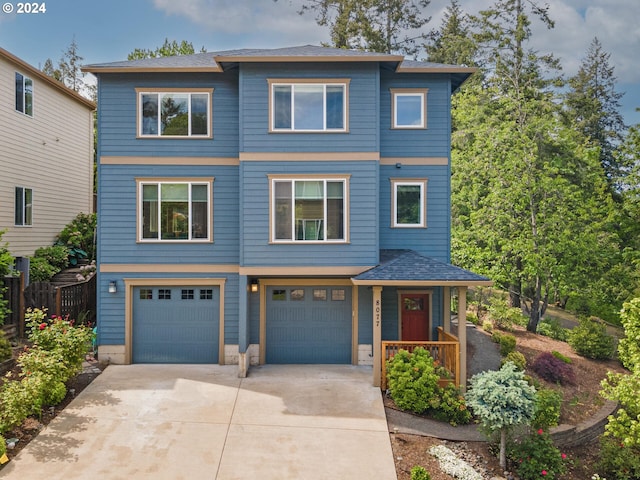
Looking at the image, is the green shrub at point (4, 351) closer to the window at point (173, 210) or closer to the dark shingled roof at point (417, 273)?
the window at point (173, 210)

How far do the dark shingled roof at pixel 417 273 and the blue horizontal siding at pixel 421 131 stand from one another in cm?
306

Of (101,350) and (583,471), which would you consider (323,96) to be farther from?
(583,471)

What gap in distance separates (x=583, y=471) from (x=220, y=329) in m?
8.47

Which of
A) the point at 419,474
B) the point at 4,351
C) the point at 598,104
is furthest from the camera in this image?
the point at 598,104

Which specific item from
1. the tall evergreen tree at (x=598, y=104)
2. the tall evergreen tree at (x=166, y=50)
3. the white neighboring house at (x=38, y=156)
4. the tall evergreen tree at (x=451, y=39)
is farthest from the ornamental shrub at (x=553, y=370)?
the tall evergreen tree at (x=166, y=50)

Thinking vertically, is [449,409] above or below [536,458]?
above

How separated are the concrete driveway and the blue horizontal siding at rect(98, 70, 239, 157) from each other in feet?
18.5

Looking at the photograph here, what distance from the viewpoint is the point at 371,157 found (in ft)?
33.5

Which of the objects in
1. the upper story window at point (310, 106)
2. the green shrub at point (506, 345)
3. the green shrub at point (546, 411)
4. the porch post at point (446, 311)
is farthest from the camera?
the green shrub at point (506, 345)

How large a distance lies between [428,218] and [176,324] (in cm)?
733

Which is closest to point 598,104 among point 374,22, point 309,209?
point 374,22

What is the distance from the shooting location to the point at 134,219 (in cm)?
1088

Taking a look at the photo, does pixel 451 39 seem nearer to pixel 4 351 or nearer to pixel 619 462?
pixel 619 462

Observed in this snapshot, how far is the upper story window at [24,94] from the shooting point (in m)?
14.0
